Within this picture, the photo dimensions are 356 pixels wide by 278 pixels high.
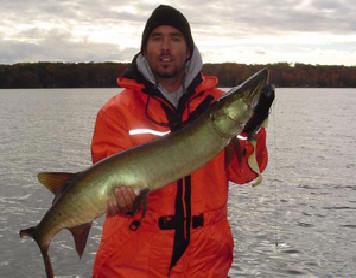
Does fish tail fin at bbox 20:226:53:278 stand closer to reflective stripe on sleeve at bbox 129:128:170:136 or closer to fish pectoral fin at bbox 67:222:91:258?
fish pectoral fin at bbox 67:222:91:258

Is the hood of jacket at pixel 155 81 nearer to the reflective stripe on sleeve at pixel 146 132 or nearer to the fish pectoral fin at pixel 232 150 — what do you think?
the reflective stripe on sleeve at pixel 146 132

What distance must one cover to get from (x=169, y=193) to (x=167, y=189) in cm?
3

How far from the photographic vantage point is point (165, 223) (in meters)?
3.08

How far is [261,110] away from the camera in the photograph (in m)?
3.00

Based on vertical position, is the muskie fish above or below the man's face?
below

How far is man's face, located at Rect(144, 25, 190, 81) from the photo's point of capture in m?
3.36

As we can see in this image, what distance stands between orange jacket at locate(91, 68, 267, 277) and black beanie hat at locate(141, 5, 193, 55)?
41 centimetres

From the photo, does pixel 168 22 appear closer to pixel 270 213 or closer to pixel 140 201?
pixel 140 201

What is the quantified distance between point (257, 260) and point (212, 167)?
3499 millimetres

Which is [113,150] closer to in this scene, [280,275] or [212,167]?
[212,167]

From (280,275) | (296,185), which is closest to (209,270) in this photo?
(280,275)

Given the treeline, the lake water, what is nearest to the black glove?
the lake water

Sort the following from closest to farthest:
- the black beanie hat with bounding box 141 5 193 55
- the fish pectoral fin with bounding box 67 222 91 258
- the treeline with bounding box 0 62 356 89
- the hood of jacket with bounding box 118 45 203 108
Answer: the fish pectoral fin with bounding box 67 222 91 258 → the hood of jacket with bounding box 118 45 203 108 → the black beanie hat with bounding box 141 5 193 55 → the treeline with bounding box 0 62 356 89

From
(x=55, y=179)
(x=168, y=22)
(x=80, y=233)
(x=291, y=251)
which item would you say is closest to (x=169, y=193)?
(x=80, y=233)
